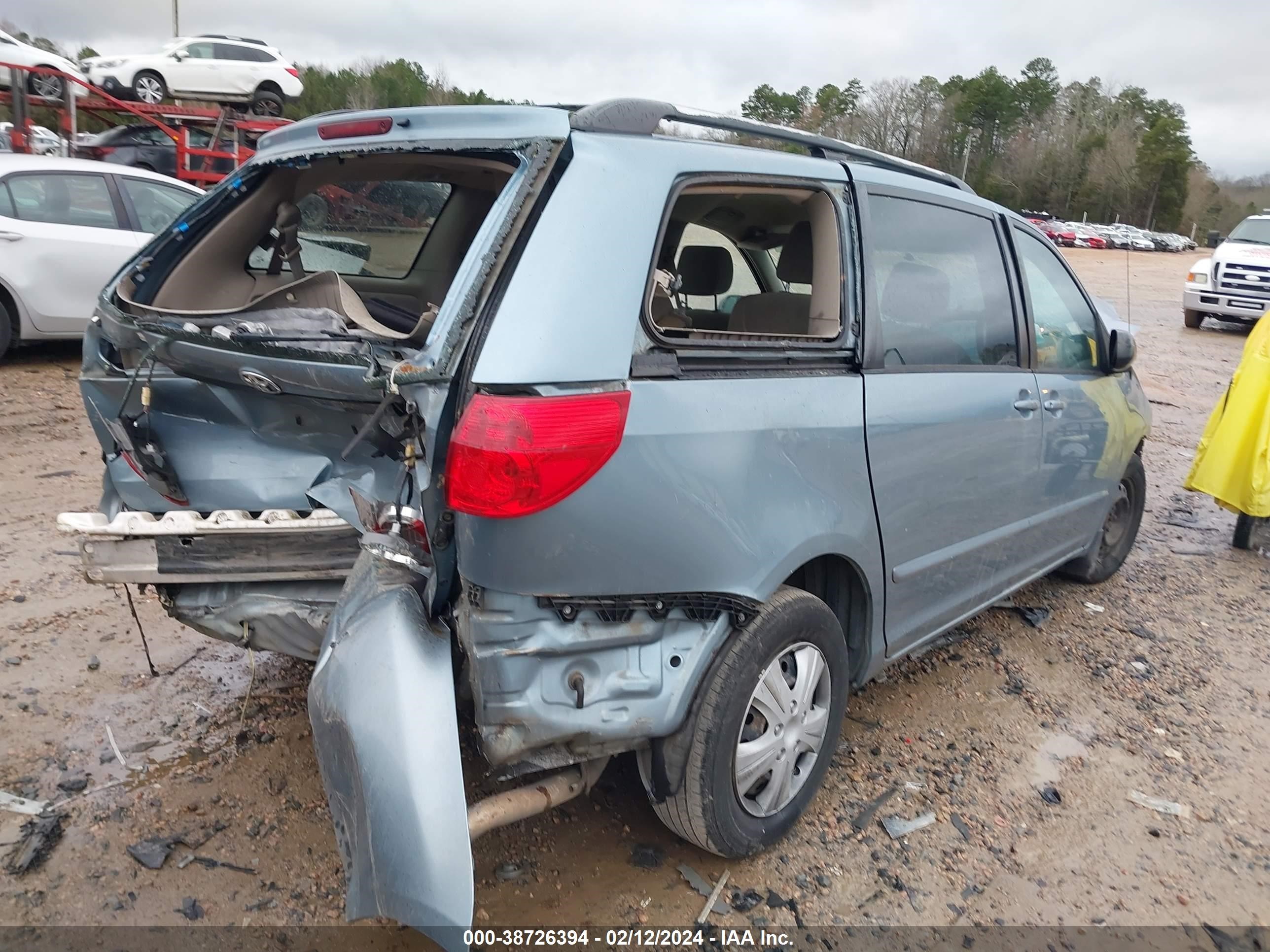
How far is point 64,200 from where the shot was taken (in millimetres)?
7520

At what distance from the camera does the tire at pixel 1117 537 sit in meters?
4.68

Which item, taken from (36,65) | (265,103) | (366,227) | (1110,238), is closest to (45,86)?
(36,65)

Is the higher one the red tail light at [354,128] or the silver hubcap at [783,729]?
the red tail light at [354,128]

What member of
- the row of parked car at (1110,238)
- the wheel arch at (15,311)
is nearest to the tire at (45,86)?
the wheel arch at (15,311)

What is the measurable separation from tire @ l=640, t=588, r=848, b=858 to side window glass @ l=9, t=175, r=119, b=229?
7.39m

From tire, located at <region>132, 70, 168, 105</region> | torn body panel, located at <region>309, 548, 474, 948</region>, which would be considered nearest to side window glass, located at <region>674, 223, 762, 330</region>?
torn body panel, located at <region>309, 548, 474, 948</region>

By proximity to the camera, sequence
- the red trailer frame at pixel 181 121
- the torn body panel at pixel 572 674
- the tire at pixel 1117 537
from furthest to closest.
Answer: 1. the red trailer frame at pixel 181 121
2. the tire at pixel 1117 537
3. the torn body panel at pixel 572 674

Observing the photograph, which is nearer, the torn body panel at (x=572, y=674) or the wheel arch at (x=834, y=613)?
the torn body panel at (x=572, y=674)

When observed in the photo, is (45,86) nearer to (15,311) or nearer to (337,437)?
(15,311)

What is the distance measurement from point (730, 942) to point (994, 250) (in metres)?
2.54

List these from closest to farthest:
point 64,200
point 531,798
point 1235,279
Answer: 1. point 531,798
2. point 64,200
3. point 1235,279

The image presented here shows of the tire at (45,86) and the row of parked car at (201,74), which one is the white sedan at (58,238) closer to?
the tire at (45,86)

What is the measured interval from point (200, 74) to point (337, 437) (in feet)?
60.6

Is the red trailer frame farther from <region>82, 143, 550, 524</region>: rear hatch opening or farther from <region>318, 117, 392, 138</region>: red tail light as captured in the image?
<region>318, 117, 392, 138</region>: red tail light
